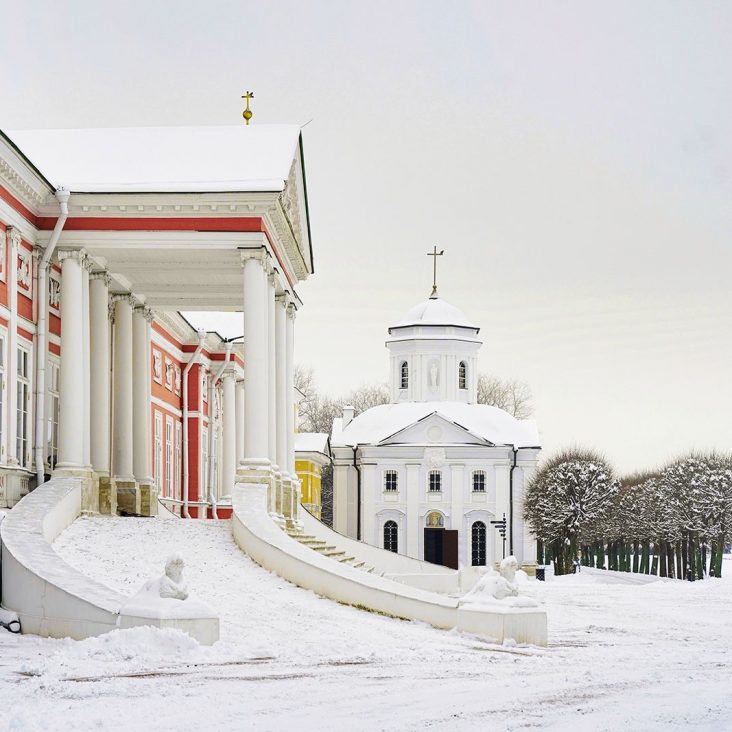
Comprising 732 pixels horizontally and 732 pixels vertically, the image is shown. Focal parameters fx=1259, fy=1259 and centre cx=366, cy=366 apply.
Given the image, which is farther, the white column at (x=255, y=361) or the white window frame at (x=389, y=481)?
the white window frame at (x=389, y=481)

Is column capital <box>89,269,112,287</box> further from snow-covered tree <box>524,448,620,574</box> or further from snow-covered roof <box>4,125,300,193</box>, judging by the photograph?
snow-covered tree <box>524,448,620,574</box>

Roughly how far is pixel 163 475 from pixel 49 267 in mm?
11833

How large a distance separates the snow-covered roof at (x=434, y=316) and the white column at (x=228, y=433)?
111ft

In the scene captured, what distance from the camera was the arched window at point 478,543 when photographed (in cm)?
6506

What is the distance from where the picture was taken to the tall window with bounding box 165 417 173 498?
32.8 m

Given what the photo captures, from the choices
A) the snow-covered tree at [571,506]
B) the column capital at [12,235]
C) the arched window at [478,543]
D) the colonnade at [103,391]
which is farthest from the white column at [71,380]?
the arched window at [478,543]

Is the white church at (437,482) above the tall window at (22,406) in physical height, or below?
below

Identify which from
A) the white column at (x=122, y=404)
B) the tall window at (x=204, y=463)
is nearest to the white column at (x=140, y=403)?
the white column at (x=122, y=404)

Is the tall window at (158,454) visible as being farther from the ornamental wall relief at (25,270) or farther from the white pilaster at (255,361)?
the ornamental wall relief at (25,270)

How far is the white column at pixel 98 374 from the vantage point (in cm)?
→ 2303

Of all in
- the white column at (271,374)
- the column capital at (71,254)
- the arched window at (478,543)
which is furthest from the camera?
the arched window at (478,543)

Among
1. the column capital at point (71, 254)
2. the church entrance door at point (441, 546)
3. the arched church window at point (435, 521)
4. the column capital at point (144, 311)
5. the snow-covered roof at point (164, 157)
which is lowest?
the church entrance door at point (441, 546)

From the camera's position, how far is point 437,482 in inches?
2616

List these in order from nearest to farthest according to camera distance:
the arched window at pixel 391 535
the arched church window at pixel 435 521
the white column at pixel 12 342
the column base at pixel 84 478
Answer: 1. the white column at pixel 12 342
2. the column base at pixel 84 478
3. the arched church window at pixel 435 521
4. the arched window at pixel 391 535
